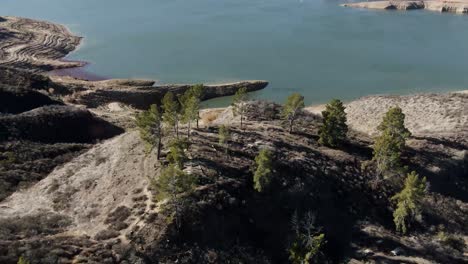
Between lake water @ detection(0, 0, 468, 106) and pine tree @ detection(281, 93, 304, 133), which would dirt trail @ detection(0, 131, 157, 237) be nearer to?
Answer: pine tree @ detection(281, 93, 304, 133)

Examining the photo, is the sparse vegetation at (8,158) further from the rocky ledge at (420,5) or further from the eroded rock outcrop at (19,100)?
the rocky ledge at (420,5)

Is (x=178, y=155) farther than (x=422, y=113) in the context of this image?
No

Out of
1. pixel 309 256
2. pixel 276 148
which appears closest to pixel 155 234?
pixel 309 256

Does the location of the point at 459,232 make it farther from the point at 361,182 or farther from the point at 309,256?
the point at 309,256

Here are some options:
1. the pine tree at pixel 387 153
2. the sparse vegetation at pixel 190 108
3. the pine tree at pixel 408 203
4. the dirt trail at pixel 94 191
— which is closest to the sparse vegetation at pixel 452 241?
the pine tree at pixel 408 203

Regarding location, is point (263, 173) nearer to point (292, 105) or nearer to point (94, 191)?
point (94, 191)

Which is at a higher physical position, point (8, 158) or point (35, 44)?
point (35, 44)

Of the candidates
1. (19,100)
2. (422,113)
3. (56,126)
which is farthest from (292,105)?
(19,100)

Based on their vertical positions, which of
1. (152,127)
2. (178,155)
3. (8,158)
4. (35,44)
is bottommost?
(8,158)
